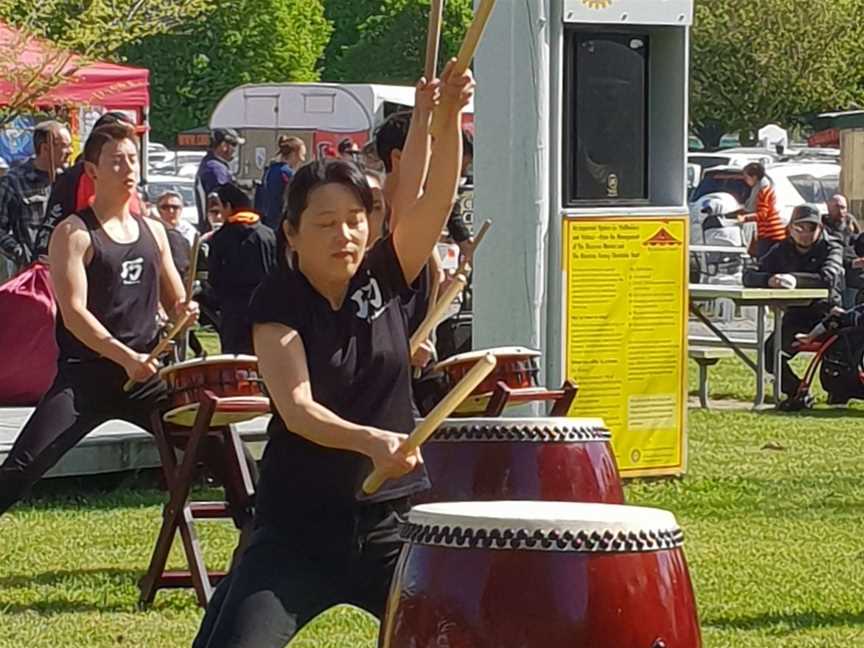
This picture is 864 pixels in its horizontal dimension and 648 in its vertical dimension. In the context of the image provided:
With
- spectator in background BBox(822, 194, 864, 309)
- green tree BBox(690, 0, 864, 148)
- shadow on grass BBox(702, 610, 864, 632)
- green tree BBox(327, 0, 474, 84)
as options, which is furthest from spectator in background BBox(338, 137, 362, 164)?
green tree BBox(327, 0, 474, 84)

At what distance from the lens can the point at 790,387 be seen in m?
Answer: 16.8

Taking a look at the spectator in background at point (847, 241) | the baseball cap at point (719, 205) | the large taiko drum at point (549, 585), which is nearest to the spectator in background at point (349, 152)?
the large taiko drum at point (549, 585)

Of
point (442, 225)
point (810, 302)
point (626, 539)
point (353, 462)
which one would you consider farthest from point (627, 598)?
point (810, 302)

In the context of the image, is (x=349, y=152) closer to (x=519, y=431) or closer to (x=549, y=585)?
(x=519, y=431)

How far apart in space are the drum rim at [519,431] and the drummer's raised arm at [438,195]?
0.70 m

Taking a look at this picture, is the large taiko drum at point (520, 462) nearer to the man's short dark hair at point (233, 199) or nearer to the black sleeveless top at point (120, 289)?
the black sleeveless top at point (120, 289)

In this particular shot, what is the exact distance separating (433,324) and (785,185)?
2779cm

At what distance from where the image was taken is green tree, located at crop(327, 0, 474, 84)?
235 feet

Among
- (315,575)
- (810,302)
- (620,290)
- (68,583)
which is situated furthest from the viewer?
(810,302)

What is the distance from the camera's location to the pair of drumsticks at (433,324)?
186 inches

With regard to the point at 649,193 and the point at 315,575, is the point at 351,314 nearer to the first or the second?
the point at 315,575

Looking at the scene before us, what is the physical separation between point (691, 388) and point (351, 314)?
12643mm

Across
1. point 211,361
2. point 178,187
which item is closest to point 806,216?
point 211,361

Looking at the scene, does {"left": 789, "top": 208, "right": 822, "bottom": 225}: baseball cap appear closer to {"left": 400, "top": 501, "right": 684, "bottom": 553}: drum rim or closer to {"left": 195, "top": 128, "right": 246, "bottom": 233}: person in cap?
{"left": 195, "top": 128, "right": 246, "bottom": 233}: person in cap
